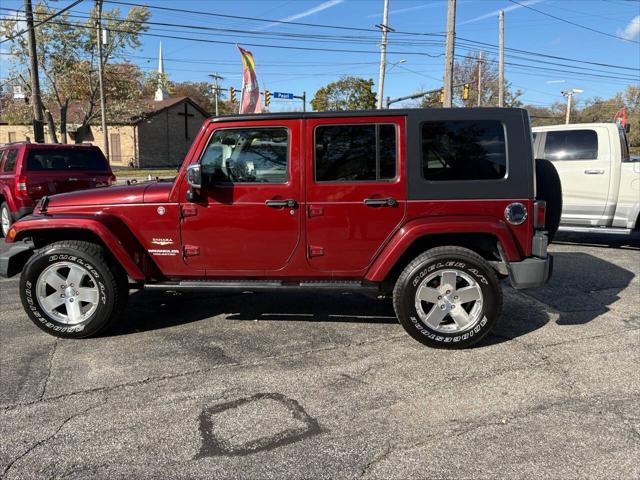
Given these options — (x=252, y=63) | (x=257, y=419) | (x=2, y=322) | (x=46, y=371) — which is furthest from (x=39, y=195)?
(x=252, y=63)

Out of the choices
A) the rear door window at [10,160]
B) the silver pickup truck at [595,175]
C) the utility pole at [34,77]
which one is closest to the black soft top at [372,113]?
the silver pickup truck at [595,175]

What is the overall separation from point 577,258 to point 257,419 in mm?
6270

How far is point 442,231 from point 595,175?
537cm

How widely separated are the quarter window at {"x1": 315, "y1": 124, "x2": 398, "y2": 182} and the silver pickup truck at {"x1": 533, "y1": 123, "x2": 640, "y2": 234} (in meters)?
5.40

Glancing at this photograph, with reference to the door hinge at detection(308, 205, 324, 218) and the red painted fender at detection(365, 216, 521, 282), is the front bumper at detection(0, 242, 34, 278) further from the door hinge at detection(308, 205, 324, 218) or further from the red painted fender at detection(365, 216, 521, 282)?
the red painted fender at detection(365, 216, 521, 282)

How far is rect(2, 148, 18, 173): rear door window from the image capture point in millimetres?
9242

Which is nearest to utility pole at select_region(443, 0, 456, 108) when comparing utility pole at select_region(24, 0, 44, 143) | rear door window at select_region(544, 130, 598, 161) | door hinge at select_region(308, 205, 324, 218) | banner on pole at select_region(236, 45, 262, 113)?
banner on pole at select_region(236, 45, 262, 113)

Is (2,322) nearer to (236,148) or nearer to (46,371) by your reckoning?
(46,371)

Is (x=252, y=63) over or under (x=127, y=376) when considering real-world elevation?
over

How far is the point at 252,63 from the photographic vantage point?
68.6 ft

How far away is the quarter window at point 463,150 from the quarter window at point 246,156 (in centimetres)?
119

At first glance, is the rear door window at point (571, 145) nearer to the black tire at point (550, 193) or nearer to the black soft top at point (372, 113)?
the black tire at point (550, 193)

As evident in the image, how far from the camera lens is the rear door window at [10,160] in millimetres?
9242

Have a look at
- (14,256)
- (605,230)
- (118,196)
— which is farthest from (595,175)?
(14,256)
